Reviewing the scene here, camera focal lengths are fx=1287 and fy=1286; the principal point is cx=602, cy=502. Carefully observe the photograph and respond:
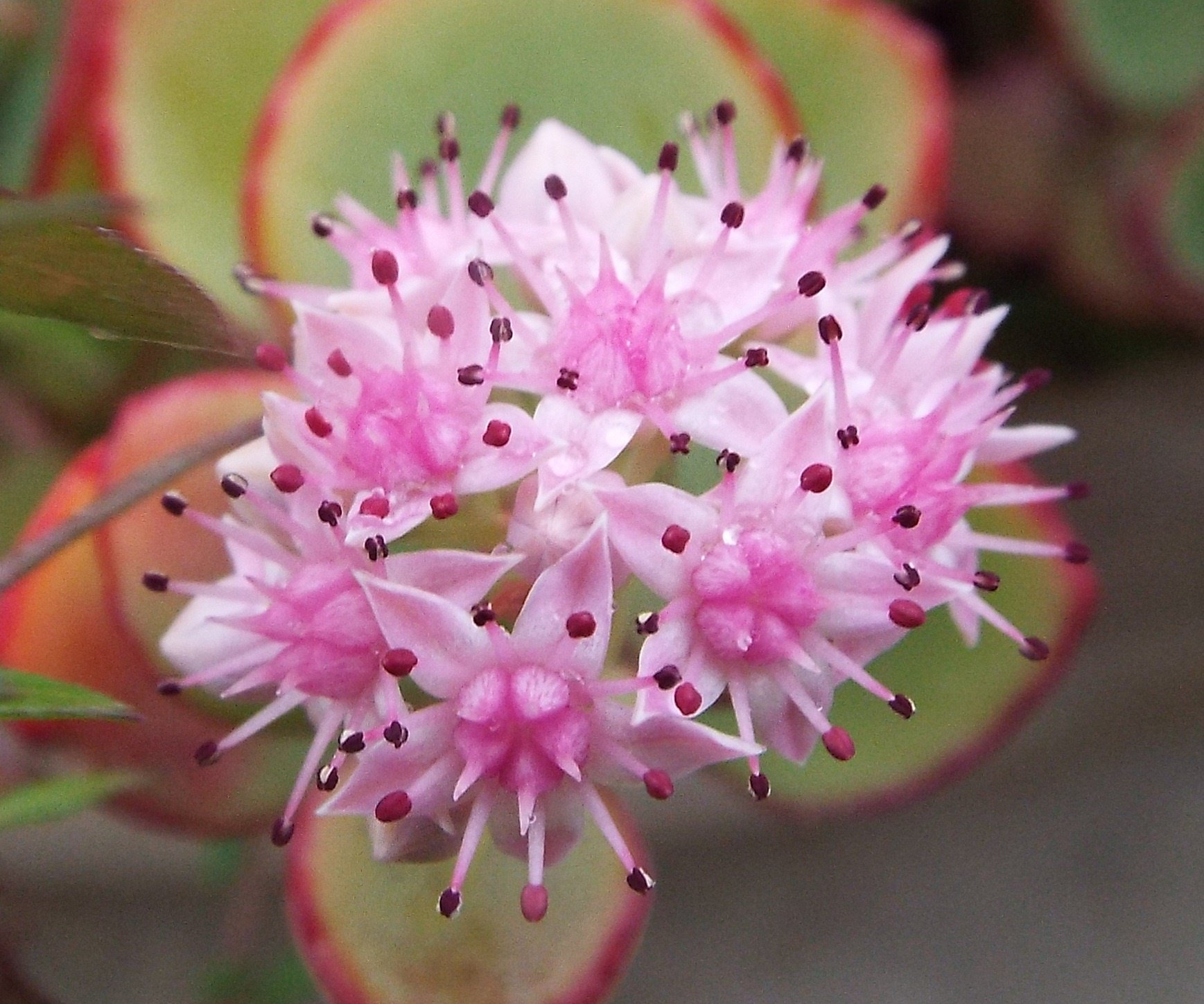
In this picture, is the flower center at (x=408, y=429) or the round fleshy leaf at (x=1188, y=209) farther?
the round fleshy leaf at (x=1188, y=209)

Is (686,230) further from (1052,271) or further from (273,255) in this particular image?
(1052,271)

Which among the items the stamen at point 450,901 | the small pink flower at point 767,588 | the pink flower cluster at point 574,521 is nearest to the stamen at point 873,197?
the pink flower cluster at point 574,521

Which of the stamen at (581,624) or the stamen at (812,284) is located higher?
the stamen at (812,284)

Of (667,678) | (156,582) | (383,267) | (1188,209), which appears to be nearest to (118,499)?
(156,582)

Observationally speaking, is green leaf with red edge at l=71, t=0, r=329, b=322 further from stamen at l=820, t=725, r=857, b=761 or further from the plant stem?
stamen at l=820, t=725, r=857, b=761

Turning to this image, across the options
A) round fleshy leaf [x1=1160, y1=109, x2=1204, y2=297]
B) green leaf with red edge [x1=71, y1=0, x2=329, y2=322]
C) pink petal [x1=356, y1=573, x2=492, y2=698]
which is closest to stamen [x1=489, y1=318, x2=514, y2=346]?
pink petal [x1=356, y1=573, x2=492, y2=698]

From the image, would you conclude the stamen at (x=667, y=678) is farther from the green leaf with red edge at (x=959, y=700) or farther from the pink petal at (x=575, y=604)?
the green leaf with red edge at (x=959, y=700)
